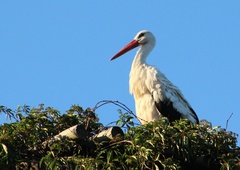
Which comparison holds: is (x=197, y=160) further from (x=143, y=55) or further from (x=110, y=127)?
(x=143, y=55)

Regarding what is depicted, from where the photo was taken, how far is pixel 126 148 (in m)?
6.20

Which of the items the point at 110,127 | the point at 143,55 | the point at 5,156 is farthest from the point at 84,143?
the point at 143,55

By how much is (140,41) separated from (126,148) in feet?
13.3

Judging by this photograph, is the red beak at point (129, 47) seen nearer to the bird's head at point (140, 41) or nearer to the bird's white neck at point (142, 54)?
the bird's head at point (140, 41)

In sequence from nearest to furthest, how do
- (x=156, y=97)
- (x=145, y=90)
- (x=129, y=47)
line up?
(x=156, y=97) < (x=145, y=90) < (x=129, y=47)

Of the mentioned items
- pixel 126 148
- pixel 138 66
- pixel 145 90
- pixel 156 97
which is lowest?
pixel 126 148

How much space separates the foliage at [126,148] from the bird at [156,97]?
2210mm

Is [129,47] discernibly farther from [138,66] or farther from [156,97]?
[156,97]

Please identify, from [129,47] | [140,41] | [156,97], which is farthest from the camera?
[129,47]

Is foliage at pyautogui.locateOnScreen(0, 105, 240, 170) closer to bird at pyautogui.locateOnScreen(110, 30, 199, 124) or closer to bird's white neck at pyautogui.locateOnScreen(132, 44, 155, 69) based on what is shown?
bird at pyautogui.locateOnScreen(110, 30, 199, 124)

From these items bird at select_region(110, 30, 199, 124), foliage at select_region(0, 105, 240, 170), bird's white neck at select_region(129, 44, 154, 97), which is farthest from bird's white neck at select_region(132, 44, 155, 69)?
foliage at select_region(0, 105, 240, 170)

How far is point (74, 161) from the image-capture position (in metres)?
5.98

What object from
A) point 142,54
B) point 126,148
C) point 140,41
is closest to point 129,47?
point 140,41

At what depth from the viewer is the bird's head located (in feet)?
32.9
